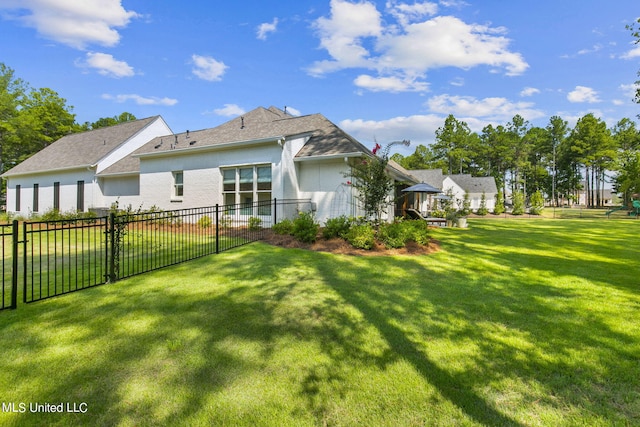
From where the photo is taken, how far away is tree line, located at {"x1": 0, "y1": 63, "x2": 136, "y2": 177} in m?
27.8

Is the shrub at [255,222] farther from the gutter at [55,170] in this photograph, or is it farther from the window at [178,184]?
the gutter at [55,170]

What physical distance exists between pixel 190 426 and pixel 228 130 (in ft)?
45.8

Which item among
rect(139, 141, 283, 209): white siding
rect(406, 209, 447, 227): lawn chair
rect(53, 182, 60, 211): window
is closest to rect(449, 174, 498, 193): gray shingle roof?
rect(406, 209, 447, 227): lawn chair

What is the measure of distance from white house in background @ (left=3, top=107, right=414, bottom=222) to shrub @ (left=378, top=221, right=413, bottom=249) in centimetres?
273

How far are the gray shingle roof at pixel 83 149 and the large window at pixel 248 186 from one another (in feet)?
35.4

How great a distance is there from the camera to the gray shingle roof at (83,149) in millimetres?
18469

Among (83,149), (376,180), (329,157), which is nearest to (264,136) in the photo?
(329,157)

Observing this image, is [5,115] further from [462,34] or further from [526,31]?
[526,31]

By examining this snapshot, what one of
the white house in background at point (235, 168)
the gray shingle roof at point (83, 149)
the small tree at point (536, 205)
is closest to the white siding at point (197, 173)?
the white house in background at point (235, 168)

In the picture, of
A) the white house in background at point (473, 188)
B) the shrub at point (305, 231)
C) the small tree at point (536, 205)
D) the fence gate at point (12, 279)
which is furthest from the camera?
the white house in background at point (473, 188)

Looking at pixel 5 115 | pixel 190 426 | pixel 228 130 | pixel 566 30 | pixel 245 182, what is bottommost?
pixel 190 426

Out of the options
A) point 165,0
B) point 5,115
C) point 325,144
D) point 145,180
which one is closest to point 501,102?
point 325,144

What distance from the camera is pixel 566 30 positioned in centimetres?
1002

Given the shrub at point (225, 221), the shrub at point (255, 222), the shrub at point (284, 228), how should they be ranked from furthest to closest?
1. the shrub at point (225, 221)
2. the shrub at point (255, 222)
3. the shrub at point (284, 228)
